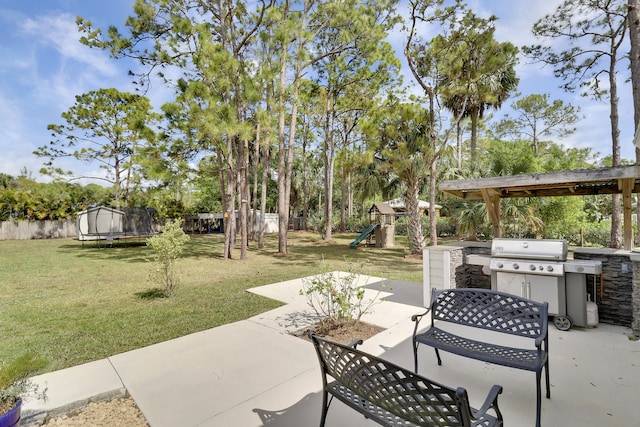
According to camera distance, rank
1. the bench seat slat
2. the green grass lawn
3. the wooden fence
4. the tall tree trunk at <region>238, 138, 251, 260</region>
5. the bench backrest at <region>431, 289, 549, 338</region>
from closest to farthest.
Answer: the bench seat slat → the bench backrest at <region>431, 289, 549, 338</region> → the green grass lawn → the tall tree trunk at <region>238, 138, 251, 260</region> → the wooden fence

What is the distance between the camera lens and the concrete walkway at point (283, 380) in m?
1.94

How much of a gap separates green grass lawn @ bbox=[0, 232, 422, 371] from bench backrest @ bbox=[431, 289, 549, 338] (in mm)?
2573

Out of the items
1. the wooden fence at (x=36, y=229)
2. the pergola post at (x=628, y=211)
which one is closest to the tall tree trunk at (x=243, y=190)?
the pergola post at (x=628, y=211)

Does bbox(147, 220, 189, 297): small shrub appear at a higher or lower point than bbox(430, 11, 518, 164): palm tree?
lower

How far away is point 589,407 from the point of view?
78.8 inches

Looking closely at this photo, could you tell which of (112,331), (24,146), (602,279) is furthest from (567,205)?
(24,146)

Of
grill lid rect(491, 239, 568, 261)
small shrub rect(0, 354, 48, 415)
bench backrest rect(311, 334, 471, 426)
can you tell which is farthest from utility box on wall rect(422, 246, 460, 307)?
small shrub rect(0, 354, 48, 415)

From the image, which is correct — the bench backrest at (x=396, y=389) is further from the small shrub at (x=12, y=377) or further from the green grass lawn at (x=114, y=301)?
the green grass lawn at (x=114, y=301)

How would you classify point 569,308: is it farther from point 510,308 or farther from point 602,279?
point 510,308

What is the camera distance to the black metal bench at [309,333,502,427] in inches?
44.5

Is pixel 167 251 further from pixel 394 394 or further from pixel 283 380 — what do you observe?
pixel 394 394

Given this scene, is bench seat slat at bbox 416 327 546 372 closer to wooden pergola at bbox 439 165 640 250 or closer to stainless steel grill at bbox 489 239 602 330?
stainless steel grill at bbox 489 239 602 330

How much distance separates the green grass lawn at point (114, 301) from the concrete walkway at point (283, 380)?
51cm

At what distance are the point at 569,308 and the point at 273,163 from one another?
24.4m
